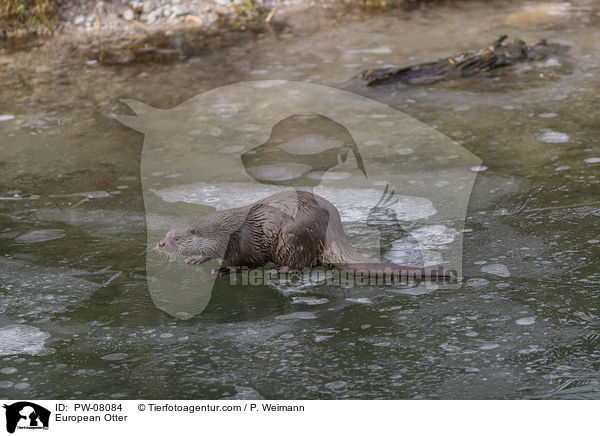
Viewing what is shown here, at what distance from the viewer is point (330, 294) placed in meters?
2.85

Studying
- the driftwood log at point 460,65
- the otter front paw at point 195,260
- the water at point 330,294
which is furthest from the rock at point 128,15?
the otter front paw at point 195,260

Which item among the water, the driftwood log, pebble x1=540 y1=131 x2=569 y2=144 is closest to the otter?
the water

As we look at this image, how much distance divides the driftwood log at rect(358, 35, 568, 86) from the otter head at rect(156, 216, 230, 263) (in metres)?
2.69

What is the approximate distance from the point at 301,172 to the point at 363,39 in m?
2.83

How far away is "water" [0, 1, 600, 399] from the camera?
235 centimetres

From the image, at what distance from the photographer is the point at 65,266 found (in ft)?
10.4

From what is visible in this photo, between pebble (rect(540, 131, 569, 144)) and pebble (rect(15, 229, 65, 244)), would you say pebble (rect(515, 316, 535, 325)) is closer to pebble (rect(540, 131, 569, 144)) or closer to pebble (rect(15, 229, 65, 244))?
pebble (rect(540, 131, 569, 144))

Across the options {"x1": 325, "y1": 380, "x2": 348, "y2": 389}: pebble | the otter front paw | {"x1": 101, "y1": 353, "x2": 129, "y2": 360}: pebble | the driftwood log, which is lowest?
{"x1": 101, "y1": 353, "x2": 129, "y2": 360}: pebble

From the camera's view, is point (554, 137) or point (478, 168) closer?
point (478, 168)

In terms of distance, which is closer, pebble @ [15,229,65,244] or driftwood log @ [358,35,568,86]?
pebble @ [15,229,65,244]

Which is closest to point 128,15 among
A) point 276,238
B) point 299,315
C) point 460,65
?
point 460,65

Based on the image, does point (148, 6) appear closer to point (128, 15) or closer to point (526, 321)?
point (128, 15)

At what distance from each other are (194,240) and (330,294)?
0.57 m

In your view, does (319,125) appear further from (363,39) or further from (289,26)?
(289,26)
